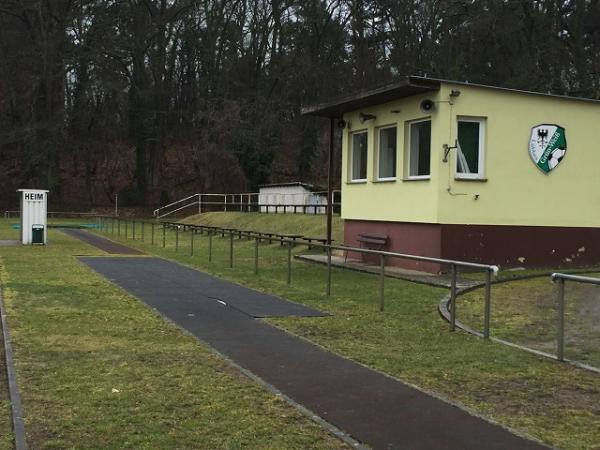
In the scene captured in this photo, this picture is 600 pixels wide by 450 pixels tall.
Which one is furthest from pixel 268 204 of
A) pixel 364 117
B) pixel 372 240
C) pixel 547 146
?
pixel 547 146

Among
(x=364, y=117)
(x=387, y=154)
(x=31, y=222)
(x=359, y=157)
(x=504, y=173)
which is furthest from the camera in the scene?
(x=31, y=222)

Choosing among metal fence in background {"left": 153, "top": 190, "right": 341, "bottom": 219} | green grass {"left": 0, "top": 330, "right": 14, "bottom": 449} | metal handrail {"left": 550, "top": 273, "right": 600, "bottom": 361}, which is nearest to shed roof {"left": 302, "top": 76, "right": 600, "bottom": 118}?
metal handrail {"left": 550, "top": 273, "right": 600, "bottom": 361}

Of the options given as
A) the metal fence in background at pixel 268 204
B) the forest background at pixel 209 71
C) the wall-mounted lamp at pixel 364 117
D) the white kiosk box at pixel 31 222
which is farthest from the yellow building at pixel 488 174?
the forest background at pixel 209 71

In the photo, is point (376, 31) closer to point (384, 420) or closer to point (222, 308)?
point (222, 308)

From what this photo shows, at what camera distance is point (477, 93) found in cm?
1589

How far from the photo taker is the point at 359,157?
19.4 metres

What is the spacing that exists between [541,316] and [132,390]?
20.3 ft

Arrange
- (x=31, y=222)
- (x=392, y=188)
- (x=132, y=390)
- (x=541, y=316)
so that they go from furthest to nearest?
(x=31, y=222), (x=392, y=188), (x=541, y=316), (x=132, y=390)

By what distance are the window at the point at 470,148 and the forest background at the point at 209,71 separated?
29431mm

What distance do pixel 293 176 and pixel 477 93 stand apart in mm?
41593

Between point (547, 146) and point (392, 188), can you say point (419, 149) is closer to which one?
point (392, 188)

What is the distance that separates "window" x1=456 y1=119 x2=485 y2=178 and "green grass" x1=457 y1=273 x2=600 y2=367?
3779mm

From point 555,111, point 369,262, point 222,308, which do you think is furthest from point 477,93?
point 222,308

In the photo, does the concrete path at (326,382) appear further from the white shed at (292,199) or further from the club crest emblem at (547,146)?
the white shed at (292,199)
